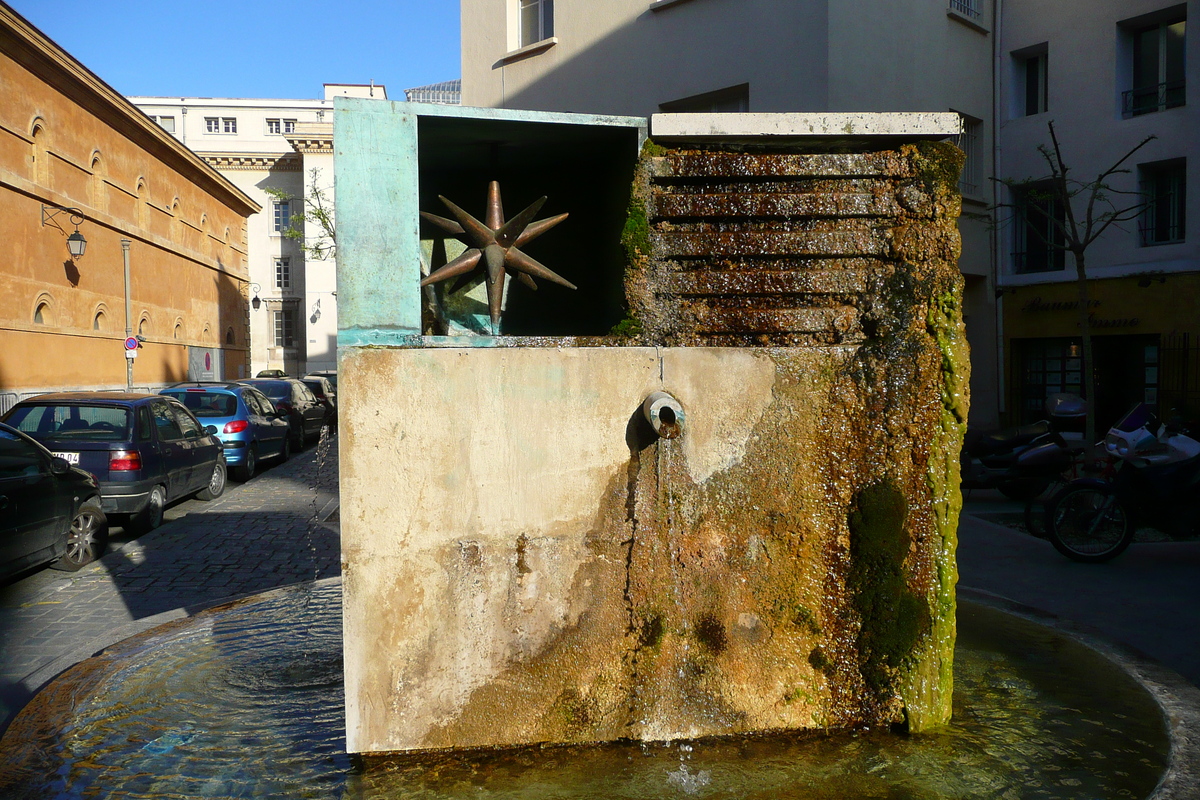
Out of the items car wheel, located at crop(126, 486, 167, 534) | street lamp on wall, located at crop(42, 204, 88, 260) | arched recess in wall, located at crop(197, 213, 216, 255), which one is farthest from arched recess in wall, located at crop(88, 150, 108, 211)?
car wheel, located at crop(126, 486, 167, 534)

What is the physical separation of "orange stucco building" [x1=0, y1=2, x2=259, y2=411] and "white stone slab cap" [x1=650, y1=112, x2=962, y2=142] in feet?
70.6

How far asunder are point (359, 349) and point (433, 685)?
4.67ft

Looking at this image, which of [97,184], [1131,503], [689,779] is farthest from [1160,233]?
[97,184]

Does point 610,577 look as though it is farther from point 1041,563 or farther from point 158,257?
point 158,257

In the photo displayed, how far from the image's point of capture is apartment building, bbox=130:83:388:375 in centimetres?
5118

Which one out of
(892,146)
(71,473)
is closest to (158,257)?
(71,473)

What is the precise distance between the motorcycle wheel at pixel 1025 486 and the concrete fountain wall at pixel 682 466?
7.36 metres

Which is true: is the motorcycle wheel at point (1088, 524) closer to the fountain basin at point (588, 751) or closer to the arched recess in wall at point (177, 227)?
the fountain basin at point (588, 751)

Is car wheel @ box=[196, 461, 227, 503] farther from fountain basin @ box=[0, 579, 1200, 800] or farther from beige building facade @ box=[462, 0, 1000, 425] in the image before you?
beige building facade @ box=[462, 0, 1000, 425]

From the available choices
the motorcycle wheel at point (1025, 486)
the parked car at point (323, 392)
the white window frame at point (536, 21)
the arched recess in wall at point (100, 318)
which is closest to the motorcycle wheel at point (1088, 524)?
the motorcycle wheel at point (1025, 486)

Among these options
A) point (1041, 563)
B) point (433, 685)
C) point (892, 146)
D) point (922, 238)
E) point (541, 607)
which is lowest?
point (1041, 563)

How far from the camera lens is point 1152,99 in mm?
18969

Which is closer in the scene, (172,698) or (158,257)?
(172,698)

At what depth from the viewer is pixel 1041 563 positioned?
28.2 feet
